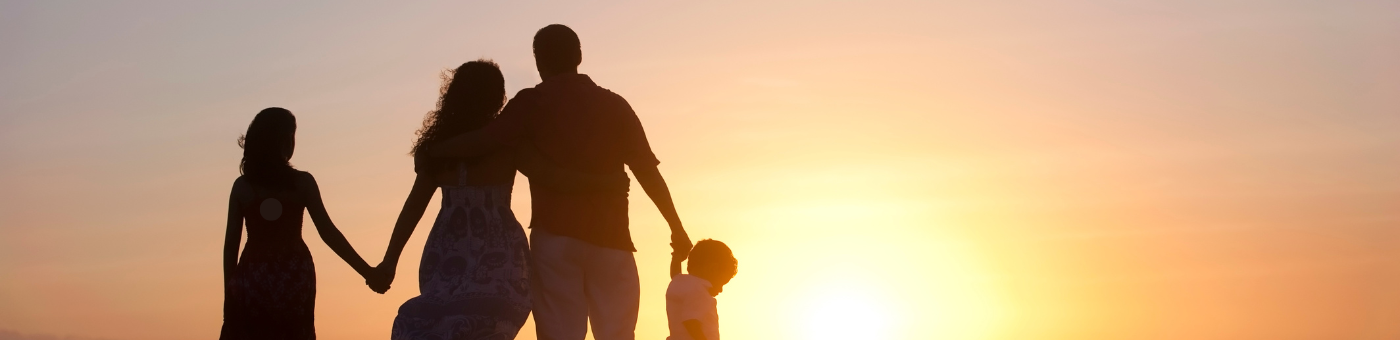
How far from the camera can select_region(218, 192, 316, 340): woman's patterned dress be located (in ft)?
23.0

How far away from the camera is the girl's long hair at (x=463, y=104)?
22.5ft

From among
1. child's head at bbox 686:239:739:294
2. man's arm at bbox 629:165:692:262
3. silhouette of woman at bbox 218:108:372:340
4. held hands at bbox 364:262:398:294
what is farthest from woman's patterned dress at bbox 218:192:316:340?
child's head at bbox 686:239:739:294

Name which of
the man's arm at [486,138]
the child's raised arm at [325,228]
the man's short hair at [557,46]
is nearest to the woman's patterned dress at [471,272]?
the man's arm at [486,138]

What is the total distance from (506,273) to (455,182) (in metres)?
0.54

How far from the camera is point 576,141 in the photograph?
23.3 feet

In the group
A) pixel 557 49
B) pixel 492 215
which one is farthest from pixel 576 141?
pixel 492 215

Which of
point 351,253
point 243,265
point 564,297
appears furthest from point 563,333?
point 243,265

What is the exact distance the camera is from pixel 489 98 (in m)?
6.98

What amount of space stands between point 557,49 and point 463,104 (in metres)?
0.63

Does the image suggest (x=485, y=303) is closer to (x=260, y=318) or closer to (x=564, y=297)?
(x=564, y=297)

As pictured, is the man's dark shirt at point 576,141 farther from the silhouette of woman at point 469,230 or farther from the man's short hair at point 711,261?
the man's short hair at point 711,261

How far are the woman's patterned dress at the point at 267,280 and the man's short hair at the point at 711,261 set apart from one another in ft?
8.03

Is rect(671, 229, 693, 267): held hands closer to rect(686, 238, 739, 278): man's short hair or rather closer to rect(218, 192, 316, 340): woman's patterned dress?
rect(686, 238, 739, 278): man's short hair

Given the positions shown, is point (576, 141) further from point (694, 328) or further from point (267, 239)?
point (267, 239)
